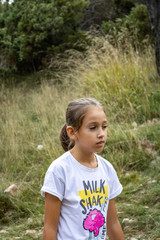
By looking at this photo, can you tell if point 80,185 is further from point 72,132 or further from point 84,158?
point 72,132

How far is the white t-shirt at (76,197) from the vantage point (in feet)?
6.14

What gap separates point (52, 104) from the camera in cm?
740

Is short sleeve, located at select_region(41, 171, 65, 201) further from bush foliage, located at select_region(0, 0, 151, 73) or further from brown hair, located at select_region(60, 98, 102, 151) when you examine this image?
bush foliage, located at select_region(0, 0, 151, 73)

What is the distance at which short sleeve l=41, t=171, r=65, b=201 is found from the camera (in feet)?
6.05

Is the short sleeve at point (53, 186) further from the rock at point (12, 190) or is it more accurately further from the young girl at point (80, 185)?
the rock at point (12, 190)

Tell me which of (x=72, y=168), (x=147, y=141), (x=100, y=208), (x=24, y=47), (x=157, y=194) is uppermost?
(x=24, y=47)

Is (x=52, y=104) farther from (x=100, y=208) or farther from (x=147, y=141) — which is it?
(x=100, y=208)

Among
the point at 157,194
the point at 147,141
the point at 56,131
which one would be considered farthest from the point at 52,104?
the point at 157,194

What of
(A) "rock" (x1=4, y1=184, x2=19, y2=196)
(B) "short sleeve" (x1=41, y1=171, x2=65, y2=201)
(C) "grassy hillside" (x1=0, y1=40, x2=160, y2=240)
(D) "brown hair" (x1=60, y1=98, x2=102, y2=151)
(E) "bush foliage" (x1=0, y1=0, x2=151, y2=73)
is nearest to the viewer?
(B) "short sleeve" (x1=41, y1=171, x2=65, y2=201)

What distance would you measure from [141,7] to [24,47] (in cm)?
434

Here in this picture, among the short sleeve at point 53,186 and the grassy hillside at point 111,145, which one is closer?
the short sleeve at point 53,186

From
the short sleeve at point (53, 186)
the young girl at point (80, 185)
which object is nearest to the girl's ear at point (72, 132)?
the young girl at point (80, 185)

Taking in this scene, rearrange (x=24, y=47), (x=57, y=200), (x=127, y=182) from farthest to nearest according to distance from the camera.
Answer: (x=24, y=47)
(x=127, y=182)
(x=57, y=200)

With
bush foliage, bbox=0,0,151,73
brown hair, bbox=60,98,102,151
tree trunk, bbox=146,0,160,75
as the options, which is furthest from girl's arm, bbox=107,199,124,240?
bush foliage, bbox=0,0,151,73
